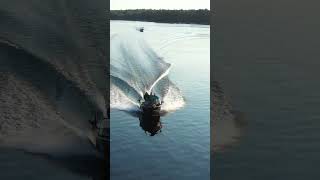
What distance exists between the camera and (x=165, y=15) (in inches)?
85.6

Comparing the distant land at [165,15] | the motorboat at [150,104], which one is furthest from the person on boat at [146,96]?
the distant land at [165,15]

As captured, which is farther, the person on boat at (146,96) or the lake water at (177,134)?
the person on boat at (146,96)

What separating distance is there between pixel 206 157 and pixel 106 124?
0.59 meters

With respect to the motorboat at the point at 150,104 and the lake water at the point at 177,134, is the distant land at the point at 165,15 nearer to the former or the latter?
the lake water at the point at 177,134

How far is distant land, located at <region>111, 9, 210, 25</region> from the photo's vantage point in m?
2.06

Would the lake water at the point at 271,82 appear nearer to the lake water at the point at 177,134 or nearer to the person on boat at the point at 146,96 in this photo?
the lake water at the point at 177,134

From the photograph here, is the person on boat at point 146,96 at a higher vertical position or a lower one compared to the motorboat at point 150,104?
higher

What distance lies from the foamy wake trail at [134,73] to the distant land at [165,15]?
10 cm

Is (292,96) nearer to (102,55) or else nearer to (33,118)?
(102,55)

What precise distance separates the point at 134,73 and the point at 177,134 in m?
0.43

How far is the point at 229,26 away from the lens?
1.99 meters

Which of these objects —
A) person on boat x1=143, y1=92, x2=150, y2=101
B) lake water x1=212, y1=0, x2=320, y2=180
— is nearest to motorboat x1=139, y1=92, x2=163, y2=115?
person on boat x1=143, y1=92, x2=150, y2=101

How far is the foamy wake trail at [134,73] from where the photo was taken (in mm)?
2068

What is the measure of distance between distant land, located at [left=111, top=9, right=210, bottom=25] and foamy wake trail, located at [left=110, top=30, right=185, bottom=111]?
0.31 ft
